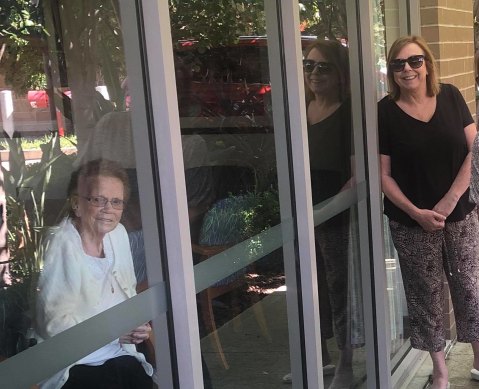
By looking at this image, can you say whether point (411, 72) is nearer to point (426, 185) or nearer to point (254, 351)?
point (426, 185)

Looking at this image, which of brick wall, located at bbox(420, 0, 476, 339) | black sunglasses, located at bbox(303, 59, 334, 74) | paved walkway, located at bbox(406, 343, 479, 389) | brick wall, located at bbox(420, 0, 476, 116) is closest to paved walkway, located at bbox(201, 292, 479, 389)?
black sunglasses, located at bbox(303, 59, 334, 74)

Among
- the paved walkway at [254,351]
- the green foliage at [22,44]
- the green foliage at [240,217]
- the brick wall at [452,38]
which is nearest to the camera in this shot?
the green foliage at [22,44]

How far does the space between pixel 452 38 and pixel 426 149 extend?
127cm

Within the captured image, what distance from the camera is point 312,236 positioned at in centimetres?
289

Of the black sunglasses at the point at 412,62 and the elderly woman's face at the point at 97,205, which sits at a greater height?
the black sunglasses at the point at 412,62

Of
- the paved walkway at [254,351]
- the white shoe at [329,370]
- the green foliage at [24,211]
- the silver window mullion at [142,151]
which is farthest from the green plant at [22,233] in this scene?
the white shoe at [329,370]

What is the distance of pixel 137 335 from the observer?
196 centimetres

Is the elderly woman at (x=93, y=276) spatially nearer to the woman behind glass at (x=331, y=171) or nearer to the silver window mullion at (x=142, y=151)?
the silver window mullion at (x=142, y=151)

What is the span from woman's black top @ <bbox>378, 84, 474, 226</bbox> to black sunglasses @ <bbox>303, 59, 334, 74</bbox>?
46cm

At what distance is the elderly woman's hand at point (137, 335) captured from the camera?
192 centimetres

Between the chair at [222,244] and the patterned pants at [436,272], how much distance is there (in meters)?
1.07

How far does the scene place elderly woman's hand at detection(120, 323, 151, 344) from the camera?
6.30 ft

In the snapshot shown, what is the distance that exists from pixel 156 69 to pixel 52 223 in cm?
47

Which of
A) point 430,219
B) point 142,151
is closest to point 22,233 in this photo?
point 142,151
